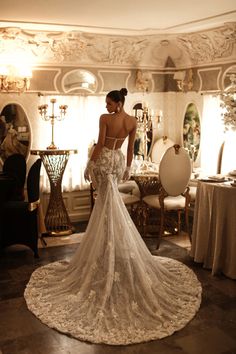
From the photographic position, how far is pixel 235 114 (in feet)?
13.7

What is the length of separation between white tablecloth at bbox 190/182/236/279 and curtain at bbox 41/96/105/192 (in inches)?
92.2

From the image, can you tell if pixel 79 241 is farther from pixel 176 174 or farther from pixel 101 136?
pixel 101 136

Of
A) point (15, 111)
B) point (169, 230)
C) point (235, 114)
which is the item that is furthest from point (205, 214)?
point (15, 111)

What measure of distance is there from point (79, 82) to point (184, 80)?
159 cm

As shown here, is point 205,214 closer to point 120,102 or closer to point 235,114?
point 235,114

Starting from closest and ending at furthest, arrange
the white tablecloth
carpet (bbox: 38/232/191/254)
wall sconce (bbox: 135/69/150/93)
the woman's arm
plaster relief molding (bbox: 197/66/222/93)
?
the woman's arm → the white tablecloth → carpet (bbox: 38/232/191/254) → plaster relief molding (bbox: 197/66/222/93) → wall sconce (bbox: 135/69/150/93)

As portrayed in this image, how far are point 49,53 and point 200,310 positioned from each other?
3.95 metres

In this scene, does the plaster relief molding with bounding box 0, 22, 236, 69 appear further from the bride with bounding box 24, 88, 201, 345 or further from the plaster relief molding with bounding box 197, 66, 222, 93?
the bride with bounding box 24, 88, 201, 345

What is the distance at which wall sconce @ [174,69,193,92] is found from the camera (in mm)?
6341

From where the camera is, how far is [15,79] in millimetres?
5621

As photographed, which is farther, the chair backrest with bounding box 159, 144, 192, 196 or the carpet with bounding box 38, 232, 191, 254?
the carpet with bounding box 38, 232, 191, 254

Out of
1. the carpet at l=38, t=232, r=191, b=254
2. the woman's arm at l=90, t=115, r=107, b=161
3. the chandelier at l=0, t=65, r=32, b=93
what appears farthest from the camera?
the chandelier at l=0, t=65, r=32, b=93

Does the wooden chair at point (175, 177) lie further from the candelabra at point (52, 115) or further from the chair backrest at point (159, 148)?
the chair backrest at point (159, 148)

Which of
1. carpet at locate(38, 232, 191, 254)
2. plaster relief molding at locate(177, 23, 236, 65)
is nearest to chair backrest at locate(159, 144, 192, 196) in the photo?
carpet at locate(38, 232, 191, 254)
